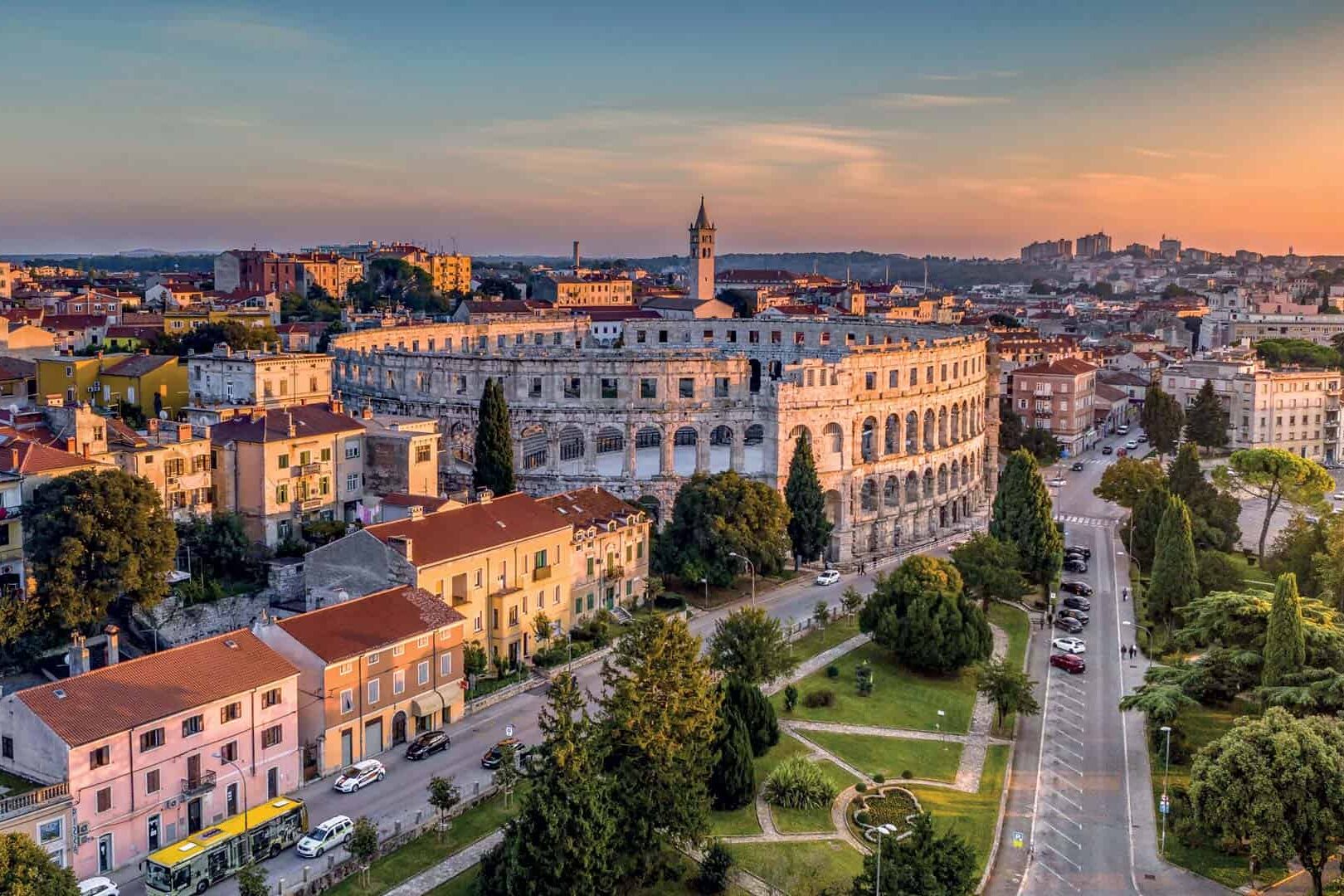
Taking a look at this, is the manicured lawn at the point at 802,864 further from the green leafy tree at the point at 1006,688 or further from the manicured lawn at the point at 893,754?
the green leafy tree at the point at 1006,688

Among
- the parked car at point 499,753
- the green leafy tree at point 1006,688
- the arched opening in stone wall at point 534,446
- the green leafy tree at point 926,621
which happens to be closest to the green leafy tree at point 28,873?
the parked car at point 499,753

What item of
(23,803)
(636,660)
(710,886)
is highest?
(636,660)

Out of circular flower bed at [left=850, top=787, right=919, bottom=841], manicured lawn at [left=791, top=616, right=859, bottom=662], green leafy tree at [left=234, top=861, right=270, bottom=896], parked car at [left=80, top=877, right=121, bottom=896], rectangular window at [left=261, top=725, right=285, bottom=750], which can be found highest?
rectangular window at [left=261, top=725, right=285, bottom=750]

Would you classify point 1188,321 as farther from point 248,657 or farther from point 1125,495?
point 248,657

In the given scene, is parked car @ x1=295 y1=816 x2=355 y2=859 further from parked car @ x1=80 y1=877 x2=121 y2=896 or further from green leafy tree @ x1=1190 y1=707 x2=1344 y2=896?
green leafy tree @ x1=1190 y1=707 x2=1344 y2=896

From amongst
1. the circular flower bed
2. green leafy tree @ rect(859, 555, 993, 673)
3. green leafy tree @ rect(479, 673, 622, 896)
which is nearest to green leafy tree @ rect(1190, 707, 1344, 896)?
the circular flower bed

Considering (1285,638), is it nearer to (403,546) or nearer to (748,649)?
(748,649)

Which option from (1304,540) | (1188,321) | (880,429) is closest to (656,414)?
(880,429)

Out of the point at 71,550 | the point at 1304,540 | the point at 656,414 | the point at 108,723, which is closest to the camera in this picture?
the point at 108,723
